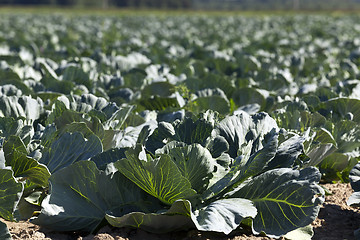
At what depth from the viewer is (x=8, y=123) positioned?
249 centimetres

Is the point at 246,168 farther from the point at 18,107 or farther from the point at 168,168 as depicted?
the point at 18,107

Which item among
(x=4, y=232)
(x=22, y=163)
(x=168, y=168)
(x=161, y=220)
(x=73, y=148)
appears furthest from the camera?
(x=73, y=148)

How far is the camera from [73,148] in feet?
7.65

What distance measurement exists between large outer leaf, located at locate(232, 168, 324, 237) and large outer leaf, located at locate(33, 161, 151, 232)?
51 cm

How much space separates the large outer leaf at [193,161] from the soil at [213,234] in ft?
0.87

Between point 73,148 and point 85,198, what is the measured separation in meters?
0.31

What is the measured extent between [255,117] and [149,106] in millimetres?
1304

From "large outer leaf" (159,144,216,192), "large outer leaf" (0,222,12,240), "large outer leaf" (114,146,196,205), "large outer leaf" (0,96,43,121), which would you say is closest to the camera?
"large outer leaf" (0,222,12,240)

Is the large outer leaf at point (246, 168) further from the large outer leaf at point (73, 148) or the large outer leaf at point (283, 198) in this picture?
the large outer leaf at point (73, 148)

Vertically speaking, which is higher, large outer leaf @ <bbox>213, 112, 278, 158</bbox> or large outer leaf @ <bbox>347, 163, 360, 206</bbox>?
large outer leaf @ <bbox>213, 112, 278, 158</bbox>

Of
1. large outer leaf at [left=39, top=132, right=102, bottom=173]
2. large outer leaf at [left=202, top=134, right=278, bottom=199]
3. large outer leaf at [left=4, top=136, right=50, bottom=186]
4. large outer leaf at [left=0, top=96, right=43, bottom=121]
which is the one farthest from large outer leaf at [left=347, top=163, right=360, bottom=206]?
large outer leaf at [left=0, top=96, right=43, bottom=121]

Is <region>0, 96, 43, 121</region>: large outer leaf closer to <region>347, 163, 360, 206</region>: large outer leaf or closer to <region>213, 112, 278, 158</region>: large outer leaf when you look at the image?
<region>213, 112, 278, 158</region>: large outer leaf

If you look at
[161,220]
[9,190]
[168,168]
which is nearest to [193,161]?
[168,168]

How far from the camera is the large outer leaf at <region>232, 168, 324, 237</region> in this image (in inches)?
79.4
